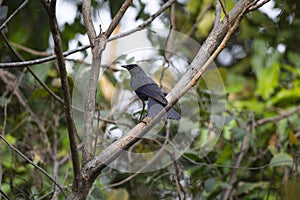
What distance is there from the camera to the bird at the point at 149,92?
1.24m

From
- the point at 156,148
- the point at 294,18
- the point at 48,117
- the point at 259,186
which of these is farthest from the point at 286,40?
the point at 48,117

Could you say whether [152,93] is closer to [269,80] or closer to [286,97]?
[286,97]

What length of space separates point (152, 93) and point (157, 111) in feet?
0.21

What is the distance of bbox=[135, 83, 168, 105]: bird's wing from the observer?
1.26 metres

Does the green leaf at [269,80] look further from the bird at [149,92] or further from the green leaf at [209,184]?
the bird at [149,92]

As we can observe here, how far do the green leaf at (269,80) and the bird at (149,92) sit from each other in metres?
1.60

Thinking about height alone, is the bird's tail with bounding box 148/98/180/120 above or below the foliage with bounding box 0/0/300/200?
below

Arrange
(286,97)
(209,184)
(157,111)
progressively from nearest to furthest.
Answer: (157,111), (209,184), (286,97)

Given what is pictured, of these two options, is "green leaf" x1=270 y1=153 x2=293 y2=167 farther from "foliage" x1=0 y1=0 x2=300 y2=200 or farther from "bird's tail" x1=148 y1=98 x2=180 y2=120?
"bird's tail" x1=148 y1=98 x2=180 y2=120

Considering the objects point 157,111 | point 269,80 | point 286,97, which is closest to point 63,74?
point 157,111

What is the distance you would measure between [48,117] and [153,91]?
1.27m

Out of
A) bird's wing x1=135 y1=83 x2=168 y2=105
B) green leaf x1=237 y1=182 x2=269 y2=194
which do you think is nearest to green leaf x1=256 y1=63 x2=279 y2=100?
green leaf x1=237 y1=182 x2=269 y2=194

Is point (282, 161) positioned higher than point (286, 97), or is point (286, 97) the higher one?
point (286, 97)

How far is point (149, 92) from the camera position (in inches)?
51.3
